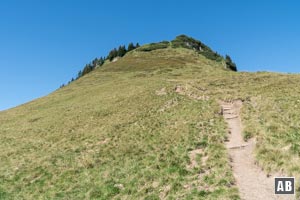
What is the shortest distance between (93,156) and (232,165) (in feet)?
38.1

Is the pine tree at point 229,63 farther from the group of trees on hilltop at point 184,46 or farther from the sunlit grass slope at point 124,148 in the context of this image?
the sunlit grass slope at point 124,148

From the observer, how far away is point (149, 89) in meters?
48.9

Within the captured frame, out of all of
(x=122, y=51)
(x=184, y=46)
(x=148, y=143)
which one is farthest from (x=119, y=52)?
(x=148, y=143)

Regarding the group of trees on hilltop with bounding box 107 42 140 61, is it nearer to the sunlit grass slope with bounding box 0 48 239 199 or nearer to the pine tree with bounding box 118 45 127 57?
the pine tree with bounding box 118 45 127 57

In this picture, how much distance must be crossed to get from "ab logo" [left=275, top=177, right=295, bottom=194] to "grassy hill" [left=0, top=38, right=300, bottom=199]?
55 cm

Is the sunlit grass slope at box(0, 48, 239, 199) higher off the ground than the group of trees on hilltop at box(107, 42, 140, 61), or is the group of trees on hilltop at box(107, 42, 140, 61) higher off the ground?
the group of trees on hilltop at box(107, 42, 140, 61)

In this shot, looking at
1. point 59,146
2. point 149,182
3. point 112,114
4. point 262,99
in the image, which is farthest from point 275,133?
point 112,114

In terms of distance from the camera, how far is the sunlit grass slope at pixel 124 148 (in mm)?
17172

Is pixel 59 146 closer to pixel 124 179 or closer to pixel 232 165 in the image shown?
pixel 124 179

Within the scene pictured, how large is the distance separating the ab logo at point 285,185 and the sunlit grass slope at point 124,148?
194cm

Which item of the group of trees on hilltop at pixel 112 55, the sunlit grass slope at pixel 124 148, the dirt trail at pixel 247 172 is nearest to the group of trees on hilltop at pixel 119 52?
the group of trees on hilltop at pixel 112 55

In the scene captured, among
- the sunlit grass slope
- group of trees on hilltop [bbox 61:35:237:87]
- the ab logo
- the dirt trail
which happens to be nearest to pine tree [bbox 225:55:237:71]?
group of trees on hilltop [bbox 61:35:237:87]

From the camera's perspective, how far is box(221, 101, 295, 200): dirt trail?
13.8 m

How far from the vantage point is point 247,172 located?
16109mm
